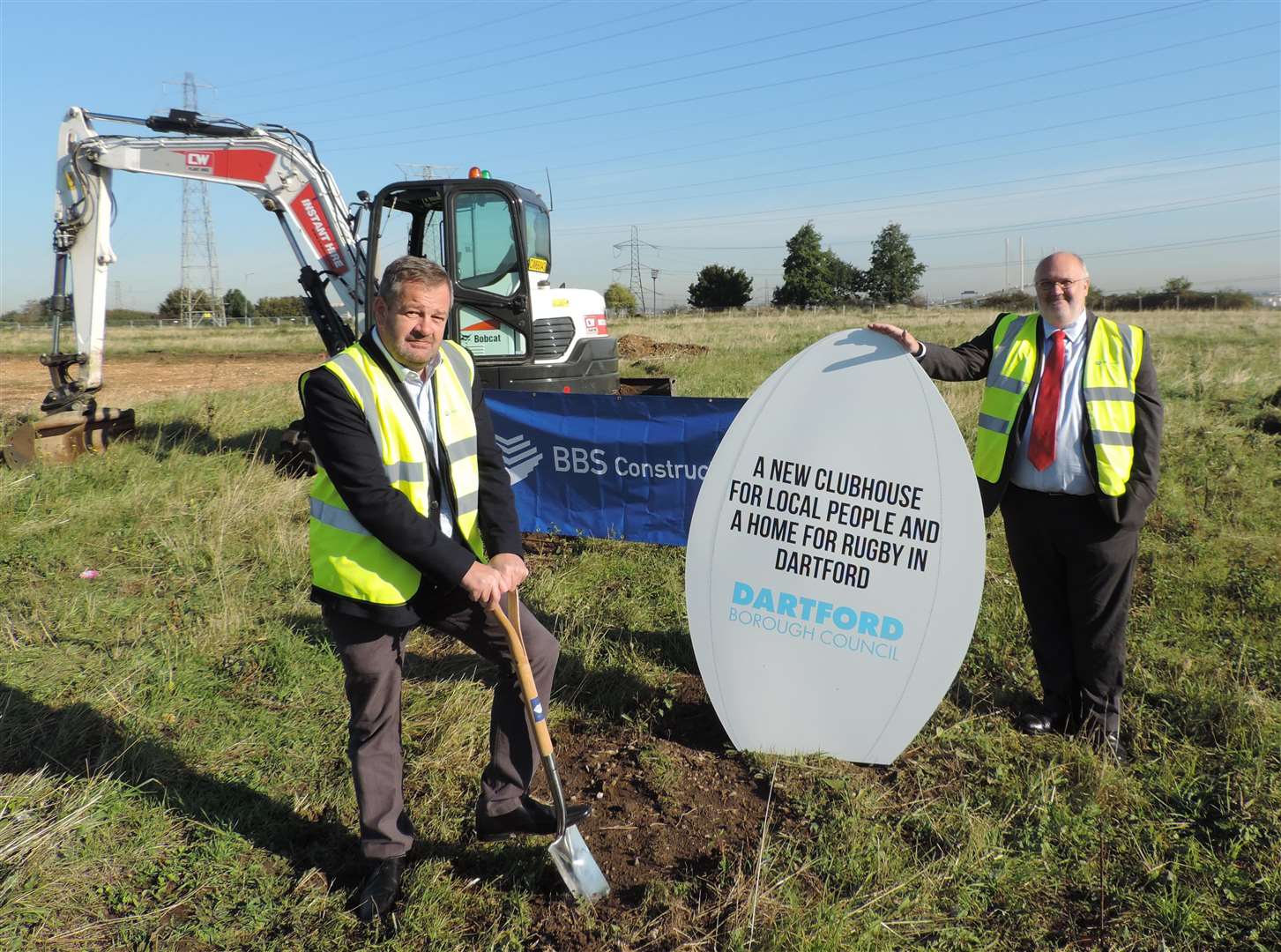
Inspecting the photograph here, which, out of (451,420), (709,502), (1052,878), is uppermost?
(451,420)

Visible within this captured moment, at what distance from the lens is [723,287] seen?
70688mm

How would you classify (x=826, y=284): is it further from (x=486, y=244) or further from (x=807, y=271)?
(x=486, y=244)

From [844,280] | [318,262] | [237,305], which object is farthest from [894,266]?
[318,262]

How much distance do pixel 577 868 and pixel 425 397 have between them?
1.57 m

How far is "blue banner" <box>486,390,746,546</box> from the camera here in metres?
5.93

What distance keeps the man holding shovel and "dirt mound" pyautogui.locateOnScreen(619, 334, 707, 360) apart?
17926 millimetres

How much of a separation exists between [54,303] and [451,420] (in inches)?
350

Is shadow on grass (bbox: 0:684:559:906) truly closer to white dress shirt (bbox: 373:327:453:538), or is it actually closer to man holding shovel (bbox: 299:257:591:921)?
man holding shovel (bbox: 299:257:591:921)

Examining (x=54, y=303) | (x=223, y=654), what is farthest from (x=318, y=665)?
(x=54, y=303)

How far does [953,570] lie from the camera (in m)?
3.29

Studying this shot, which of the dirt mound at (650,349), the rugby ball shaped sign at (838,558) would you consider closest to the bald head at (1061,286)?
the rugby ball shaped sign at (838,558)

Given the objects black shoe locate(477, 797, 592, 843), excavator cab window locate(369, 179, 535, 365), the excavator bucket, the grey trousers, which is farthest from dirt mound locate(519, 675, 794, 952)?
the excavator bucket

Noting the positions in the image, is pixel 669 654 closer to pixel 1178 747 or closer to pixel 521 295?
pixel 1178 747

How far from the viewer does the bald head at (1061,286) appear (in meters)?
3.39
